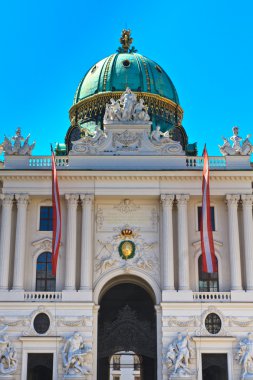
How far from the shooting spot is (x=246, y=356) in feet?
110

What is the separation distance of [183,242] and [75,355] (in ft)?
27.3

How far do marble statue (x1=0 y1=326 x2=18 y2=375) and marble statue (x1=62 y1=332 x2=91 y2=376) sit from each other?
2.56 metres

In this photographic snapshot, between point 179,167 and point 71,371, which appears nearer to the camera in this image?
point 71,371

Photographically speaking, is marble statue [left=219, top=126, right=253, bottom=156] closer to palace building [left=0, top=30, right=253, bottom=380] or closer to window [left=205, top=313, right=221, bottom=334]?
palace building [left=0, top=30, right=253, bottom=380]

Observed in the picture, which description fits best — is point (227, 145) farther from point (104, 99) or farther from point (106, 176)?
point (104, 99)

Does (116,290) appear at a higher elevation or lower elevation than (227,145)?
lower

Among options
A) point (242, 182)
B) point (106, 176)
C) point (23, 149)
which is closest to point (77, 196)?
point (106, 176)

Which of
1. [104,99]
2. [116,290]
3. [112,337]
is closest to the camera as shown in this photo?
[112,337]

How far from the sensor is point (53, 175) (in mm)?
34875

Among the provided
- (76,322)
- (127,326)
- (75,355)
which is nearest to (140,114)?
(127,326)

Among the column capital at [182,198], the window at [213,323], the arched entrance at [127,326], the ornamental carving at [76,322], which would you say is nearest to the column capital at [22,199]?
the ornamental carving at [76,322]

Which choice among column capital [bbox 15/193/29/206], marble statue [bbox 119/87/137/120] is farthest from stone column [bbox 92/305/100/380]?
marble statue [bbox 119/87/137/120]

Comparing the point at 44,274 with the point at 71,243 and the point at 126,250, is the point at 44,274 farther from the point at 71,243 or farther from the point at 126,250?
the point at 126,250

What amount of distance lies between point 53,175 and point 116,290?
900cm
